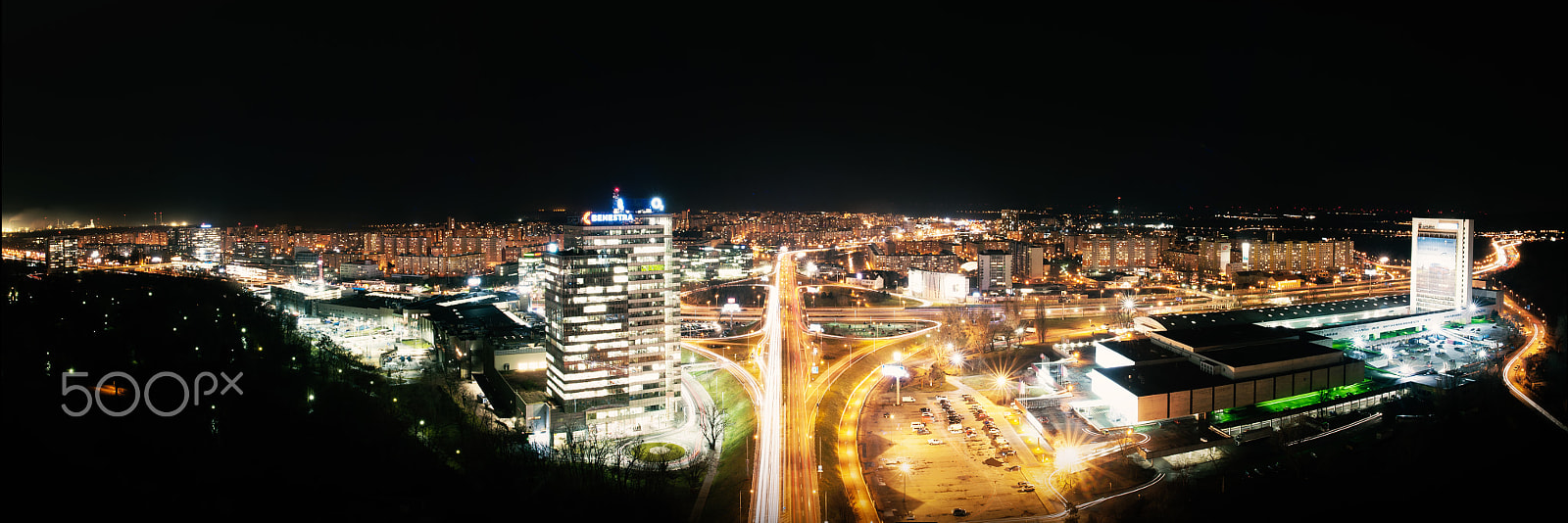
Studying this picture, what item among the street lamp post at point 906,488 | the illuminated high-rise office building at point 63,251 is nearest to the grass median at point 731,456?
the street lamp post at point 906,488

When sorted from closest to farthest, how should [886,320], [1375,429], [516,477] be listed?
[516,477] → [1375,429] → [886,320]

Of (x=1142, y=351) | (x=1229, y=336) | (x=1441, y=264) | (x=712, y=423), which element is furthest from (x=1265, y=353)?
(x=1441, y=264)

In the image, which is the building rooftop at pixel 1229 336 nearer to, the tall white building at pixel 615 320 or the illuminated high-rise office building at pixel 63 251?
the tall white building at pixel 615 320

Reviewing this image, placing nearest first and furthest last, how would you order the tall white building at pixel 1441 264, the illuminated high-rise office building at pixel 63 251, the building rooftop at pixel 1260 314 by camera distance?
1. the building rooftop at pixel 1260 314
2. the tall white building at pixel 1441 264
3. the illuminated high-rise office building at pixel 63 251

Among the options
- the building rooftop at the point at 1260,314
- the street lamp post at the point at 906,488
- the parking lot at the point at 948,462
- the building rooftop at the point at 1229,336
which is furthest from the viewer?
the building rooftop at the point at 1260,314

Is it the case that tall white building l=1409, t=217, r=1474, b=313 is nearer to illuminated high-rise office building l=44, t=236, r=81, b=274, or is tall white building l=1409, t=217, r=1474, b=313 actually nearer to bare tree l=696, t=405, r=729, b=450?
bare tree l=696, t=405, r=729, b=450

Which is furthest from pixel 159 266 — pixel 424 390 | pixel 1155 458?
pixel 1155 458

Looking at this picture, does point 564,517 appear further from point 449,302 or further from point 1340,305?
point 1340,305

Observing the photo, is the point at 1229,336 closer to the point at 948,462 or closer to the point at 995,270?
the point at 948,462
